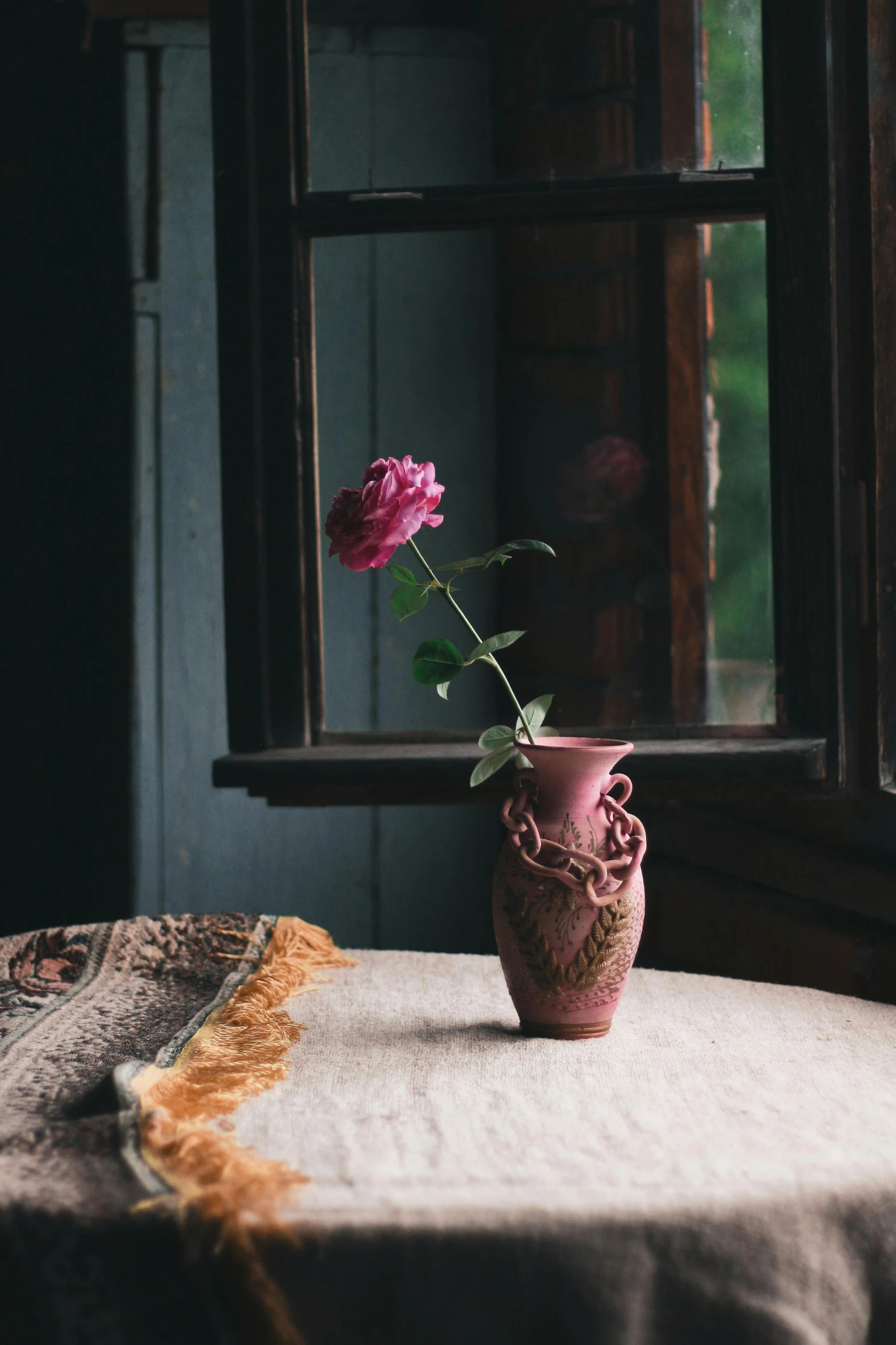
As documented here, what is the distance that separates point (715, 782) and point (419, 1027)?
485mm

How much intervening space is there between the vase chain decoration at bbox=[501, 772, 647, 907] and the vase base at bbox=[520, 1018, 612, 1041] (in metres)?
0.13

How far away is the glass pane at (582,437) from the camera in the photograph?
1.47 meters

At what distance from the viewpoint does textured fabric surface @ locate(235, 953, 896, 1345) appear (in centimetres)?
73

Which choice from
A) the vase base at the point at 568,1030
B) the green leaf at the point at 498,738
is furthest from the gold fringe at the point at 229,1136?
the green leaf at the point at 498,738

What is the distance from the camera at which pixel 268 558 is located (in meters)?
1.51

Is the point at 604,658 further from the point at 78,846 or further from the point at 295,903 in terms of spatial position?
the point at 78,846

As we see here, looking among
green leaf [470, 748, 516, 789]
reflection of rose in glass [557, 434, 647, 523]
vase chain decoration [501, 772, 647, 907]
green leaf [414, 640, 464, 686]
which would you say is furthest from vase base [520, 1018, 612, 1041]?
reflection of rose in glass [557, 434, 647, 523]

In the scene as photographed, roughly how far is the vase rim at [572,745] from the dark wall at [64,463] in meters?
1.15

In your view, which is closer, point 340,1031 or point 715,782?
point 340,1031

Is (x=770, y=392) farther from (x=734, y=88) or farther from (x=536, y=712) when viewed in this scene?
(x=536, y=712)

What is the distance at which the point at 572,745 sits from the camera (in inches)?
44.2

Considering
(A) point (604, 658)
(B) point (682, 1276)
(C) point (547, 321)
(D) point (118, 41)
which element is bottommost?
(B) point (682, 1276)

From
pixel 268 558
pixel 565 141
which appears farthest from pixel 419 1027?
pixel 565 141

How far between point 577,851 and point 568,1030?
0.56 ft
